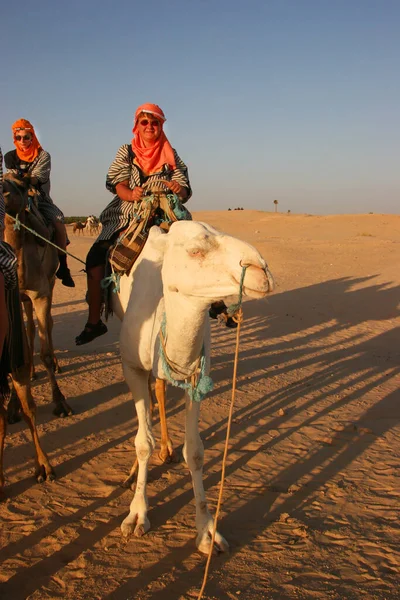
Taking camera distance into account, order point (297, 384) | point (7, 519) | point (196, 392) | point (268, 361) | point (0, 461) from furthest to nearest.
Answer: point (268, 361)
point (297, 384)
point (0, 461)
point (7, 519)
point (196, 392)

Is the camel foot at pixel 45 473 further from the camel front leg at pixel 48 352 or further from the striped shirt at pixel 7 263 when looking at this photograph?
the striped shirt at pixel 7 263

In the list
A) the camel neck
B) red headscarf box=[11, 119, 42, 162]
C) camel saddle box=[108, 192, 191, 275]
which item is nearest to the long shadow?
the camel neck

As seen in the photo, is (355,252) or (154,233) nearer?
(154,233)

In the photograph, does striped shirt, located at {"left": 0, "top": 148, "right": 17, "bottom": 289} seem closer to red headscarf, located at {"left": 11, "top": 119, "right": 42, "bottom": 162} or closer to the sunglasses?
the sunglasses

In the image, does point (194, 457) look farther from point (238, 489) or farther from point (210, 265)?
point (210, 265)

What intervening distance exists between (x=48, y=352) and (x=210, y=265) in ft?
13.2

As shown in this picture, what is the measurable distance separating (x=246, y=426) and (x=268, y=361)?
285cm

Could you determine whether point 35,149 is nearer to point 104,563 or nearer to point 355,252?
point 104,563

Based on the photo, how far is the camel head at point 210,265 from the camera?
2385 millimetres

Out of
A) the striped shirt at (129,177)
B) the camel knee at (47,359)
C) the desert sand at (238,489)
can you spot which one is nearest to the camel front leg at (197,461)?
the desert sand at (238,489)

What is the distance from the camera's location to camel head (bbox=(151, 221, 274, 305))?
93.9 inches

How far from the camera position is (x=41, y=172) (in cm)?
629

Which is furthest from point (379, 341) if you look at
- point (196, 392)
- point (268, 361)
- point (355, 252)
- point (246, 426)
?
point (355, 252)

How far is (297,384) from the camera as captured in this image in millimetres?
7223
